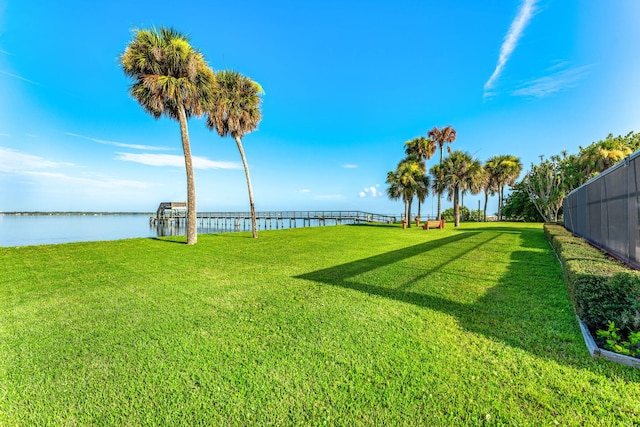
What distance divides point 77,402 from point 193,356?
32.2 inches

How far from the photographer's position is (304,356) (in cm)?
257

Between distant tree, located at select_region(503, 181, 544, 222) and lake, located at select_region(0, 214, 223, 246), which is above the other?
distant tree, located at select_region(503, 181, 544, 222)

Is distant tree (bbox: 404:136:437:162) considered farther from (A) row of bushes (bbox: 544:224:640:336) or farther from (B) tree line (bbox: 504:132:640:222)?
(A) row of bushes (bbox: 544:224:640:336)

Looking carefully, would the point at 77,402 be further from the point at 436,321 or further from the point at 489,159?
the point at 489,159

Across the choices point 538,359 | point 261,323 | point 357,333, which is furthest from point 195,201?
point 538,359

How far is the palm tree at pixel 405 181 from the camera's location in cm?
2581

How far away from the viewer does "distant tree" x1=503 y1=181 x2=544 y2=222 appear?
30984mm

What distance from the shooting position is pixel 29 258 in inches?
303

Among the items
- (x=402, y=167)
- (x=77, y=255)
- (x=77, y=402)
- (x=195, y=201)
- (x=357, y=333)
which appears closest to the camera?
(x=77, y=402)

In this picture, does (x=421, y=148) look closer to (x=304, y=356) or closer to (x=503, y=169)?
(x=503, y=169)

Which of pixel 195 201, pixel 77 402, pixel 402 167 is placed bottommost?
pixel 77 402

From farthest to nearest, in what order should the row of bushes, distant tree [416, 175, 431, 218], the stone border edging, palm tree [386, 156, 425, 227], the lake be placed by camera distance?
distant tree [416, 175, 431, 218] → palm tree [386, 156, 425, 227] → the lake → the row of bushes → the stone border edging

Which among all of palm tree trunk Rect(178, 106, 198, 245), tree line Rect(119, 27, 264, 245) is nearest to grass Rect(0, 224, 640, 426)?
palm tree trunk Rect(178, 106, 198, 245)

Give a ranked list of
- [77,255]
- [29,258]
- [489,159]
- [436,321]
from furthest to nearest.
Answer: [489,159], [77,255], [29,258], [436,321]
